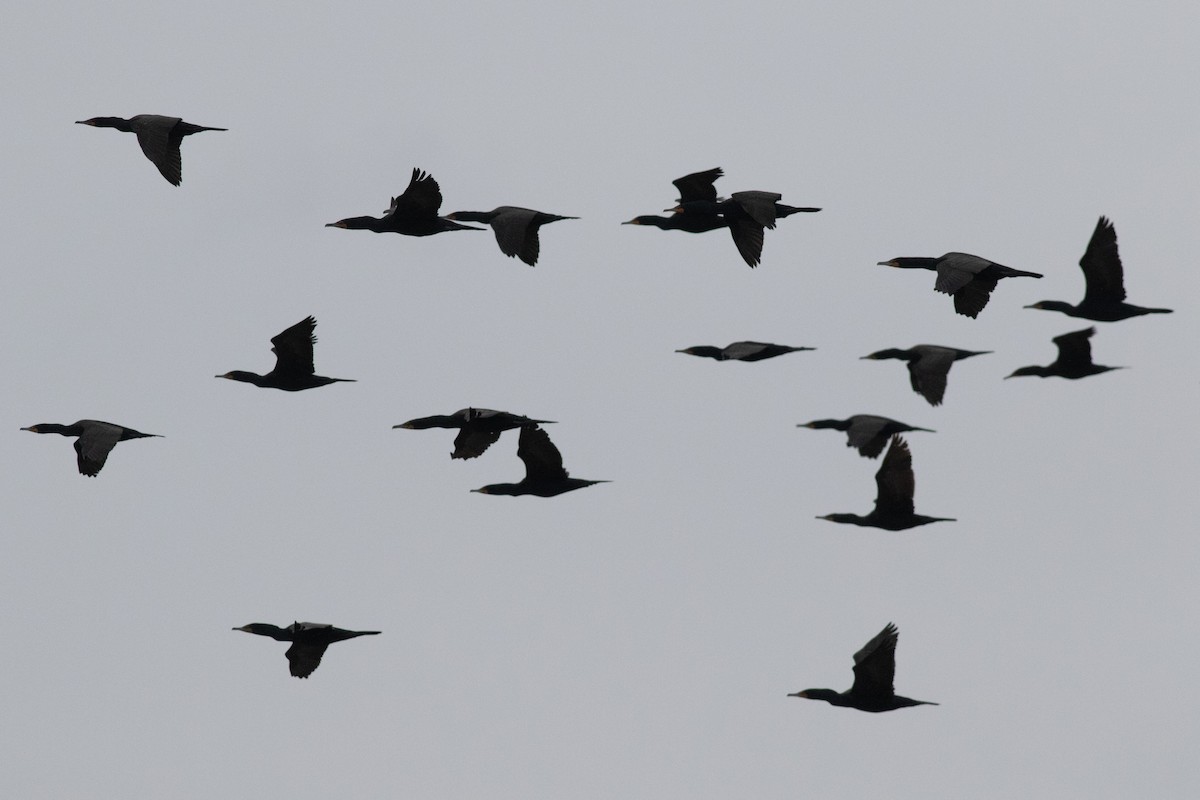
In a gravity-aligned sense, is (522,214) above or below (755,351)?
above

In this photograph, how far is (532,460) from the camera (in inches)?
1587

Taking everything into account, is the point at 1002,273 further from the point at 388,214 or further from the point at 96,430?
the point at 96,430

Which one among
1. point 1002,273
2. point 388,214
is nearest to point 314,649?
point 388,214

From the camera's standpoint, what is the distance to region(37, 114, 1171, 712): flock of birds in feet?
121

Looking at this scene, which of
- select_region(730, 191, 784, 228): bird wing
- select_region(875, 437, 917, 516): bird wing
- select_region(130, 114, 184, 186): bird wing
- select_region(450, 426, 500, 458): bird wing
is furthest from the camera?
select_region(450, 426, 500, 458): bird wing

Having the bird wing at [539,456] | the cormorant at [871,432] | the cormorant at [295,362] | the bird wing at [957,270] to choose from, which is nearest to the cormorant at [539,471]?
the bird wing at [539,456]

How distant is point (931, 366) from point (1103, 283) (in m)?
5.52

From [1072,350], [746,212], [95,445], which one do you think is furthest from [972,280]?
[95,445]

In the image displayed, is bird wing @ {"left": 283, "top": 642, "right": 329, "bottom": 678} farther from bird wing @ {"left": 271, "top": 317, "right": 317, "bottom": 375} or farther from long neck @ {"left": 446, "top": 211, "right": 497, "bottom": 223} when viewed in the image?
long neck @ {"left": 446, "top": 211, "right": 497, "bottom": 223}

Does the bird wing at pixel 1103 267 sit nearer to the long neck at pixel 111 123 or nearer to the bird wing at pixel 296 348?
the bird wing at pixel 296 348

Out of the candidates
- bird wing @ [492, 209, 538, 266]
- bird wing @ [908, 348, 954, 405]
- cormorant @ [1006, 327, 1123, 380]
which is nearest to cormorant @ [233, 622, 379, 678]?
bird wing @ [492, 209, 538, 266]

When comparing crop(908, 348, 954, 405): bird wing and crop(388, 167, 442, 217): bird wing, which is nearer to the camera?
crop(908, 348, 954, 405): bird wing

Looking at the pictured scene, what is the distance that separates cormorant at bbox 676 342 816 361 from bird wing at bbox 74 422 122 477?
10842 mm

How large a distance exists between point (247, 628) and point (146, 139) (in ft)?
30.2
